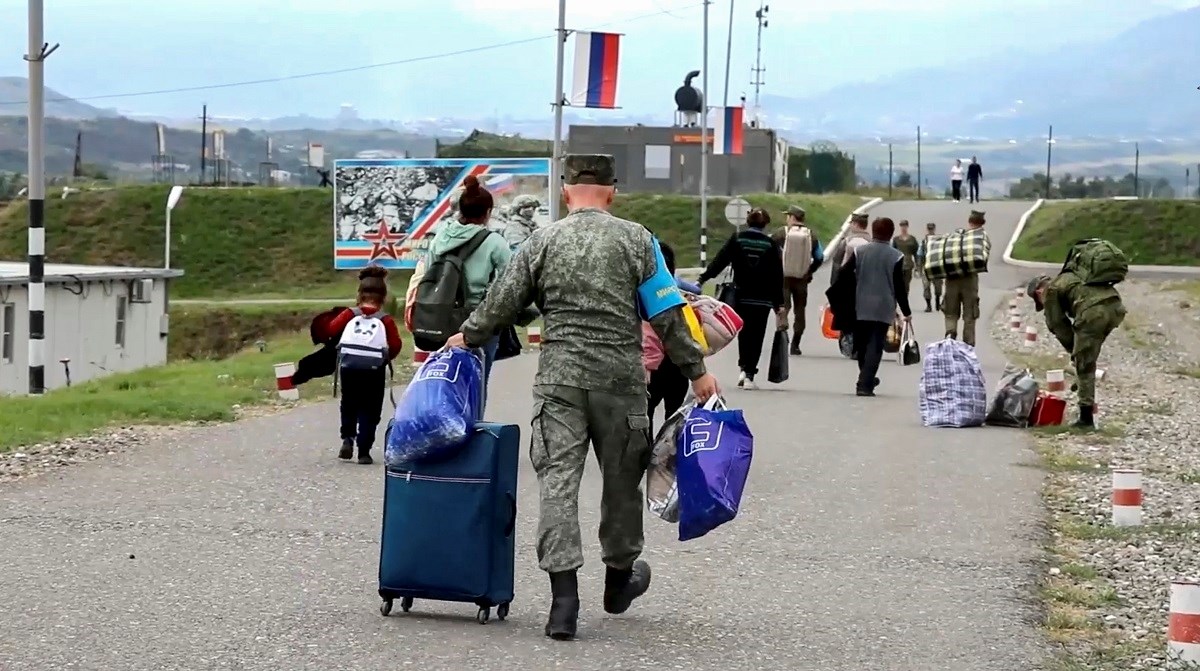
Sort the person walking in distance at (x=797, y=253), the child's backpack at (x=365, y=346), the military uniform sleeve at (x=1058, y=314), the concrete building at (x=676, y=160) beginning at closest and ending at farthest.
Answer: the child's backpack at (x=365, y=346)
the military uniform sleeve at (x=1058, y=314)
the person walking in distance at (x=797, y=253)
the concrete building at (x=676, y=160)

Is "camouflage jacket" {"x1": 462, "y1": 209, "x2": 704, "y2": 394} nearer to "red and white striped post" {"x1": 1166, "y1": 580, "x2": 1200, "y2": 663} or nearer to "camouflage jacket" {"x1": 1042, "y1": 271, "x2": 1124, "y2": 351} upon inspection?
"red and white striped post" {"x1": 1166, "y1": 580, "x2": 1200, "y2": 663}

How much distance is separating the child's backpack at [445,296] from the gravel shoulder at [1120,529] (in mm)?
3422

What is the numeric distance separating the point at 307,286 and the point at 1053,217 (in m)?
25.1

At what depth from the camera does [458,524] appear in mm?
7367

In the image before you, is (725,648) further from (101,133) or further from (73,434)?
(101,133)

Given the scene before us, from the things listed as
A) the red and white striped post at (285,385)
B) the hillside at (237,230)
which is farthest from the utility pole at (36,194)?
the hillside at (237,230)

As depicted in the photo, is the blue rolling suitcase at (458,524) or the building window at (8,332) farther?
the building window at (8,332)

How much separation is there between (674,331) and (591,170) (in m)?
0.73

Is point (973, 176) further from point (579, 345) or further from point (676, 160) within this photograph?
point (579, 345)

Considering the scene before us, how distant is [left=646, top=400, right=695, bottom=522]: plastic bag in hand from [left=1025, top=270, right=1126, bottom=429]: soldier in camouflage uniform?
8.51 metres

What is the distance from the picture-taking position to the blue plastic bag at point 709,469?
7332 mm

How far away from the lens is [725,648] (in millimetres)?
7281

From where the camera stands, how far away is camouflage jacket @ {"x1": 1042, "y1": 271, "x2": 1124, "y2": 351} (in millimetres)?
15281

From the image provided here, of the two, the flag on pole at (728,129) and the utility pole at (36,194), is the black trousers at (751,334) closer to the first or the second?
the utility pole at (36,194)
